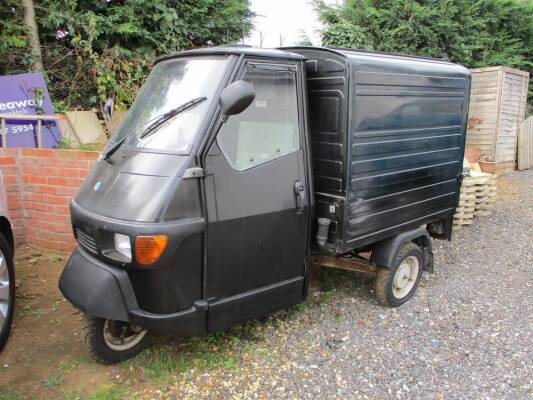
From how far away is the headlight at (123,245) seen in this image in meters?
2.60

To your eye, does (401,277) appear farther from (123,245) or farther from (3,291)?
(3,291)

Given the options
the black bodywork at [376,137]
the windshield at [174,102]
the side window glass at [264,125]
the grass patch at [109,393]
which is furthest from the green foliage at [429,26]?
the grass patch at [109,393]

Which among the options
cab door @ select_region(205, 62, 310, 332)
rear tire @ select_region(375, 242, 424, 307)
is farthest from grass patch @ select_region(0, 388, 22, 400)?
rear tire @ select_region(375, 242, 424, 307)

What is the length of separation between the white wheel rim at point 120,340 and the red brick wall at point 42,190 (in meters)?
2.00

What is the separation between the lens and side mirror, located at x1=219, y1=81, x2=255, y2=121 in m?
2.59

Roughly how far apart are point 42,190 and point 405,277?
395cm

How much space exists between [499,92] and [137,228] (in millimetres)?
10296

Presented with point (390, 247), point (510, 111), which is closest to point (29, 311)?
point (390, 247)

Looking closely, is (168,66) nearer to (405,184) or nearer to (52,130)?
(405,184)

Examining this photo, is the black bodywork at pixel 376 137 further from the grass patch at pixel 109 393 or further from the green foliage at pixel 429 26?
the green foliage at pixel 429 26

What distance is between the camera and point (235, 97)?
2.59 m

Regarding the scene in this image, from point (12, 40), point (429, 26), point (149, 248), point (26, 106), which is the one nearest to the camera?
point (149, 248)

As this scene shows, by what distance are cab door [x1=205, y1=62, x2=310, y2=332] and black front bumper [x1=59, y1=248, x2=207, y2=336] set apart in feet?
0.48

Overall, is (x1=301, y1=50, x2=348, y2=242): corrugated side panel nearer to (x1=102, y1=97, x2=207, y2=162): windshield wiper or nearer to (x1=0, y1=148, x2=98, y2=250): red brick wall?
(x1=102, y1=97, x2=207, y2=162): windshield wiper
